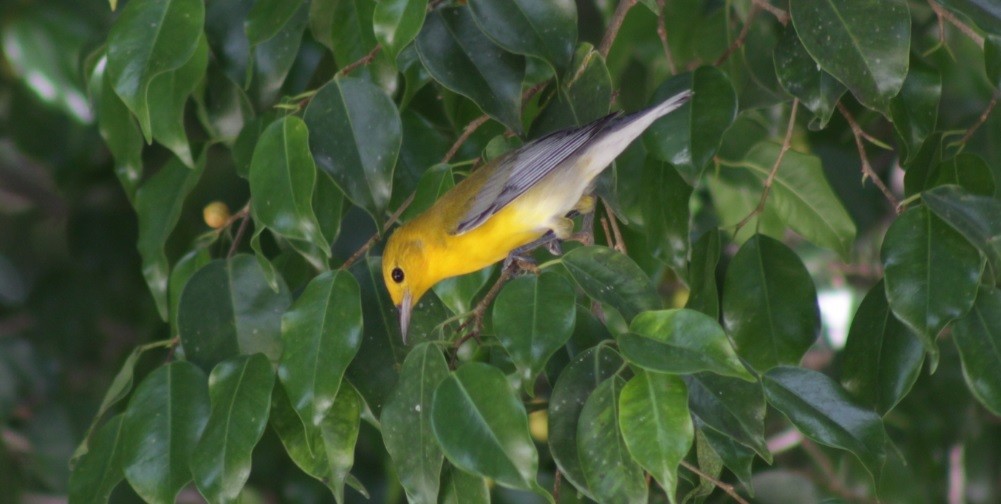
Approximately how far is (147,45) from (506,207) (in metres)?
0.94

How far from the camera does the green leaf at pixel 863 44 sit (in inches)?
70.4

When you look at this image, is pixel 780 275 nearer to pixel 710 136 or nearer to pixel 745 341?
pixel 745 341

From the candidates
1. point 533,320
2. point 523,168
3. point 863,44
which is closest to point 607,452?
point 533,320

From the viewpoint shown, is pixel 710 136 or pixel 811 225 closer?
pixel 710 136

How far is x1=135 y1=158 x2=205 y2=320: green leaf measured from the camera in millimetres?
2277

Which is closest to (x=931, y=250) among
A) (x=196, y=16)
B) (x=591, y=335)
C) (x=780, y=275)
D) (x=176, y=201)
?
(x=780, y=275)

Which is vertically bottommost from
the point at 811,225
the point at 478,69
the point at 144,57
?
the point at 811,225

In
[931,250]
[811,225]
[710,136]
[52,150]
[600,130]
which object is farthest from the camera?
[52,150]

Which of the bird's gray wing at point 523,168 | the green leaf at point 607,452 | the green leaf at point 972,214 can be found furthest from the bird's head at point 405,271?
the green leaf at point 972,214

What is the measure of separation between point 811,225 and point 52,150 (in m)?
2.28

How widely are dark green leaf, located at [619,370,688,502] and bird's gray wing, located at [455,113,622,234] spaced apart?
66cm

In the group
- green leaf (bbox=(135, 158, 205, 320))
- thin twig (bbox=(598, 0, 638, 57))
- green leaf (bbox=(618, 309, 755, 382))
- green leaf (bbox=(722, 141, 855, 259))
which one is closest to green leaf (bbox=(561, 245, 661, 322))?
green leaf (bbox=(618, 309, 755, 382))

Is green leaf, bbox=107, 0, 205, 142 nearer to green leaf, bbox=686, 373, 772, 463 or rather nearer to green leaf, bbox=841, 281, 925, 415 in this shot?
green leaf, bbox=686, 373, 772, 463

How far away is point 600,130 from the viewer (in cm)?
224
